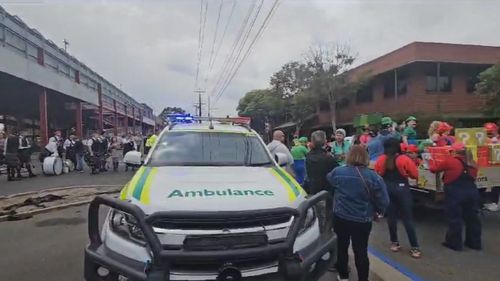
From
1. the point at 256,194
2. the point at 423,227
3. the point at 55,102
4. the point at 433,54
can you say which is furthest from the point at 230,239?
the point at 55,102

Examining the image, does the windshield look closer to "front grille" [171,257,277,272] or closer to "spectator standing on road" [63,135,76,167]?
"front grille" [171,257,277,272]

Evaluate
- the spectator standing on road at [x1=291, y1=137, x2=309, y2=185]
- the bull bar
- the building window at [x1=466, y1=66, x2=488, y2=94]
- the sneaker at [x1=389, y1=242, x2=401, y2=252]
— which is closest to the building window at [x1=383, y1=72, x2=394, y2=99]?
the building window at [x1=466, y1=66, x2=488, y2=94]

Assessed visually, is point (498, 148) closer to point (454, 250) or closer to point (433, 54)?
point (454, 250)

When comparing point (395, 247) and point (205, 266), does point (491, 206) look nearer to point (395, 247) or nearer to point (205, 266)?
point (395, 247)

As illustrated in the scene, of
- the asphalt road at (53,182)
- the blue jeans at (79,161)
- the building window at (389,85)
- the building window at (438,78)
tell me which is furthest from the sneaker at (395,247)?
the building window at (389,85)

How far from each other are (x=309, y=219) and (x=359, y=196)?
0.99 meters

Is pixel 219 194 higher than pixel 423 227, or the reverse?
pixel 219 194

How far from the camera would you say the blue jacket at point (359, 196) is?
15.0 feet

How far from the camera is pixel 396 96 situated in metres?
30.6

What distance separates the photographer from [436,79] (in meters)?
29.0

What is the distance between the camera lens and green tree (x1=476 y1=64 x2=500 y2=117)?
22773 mm

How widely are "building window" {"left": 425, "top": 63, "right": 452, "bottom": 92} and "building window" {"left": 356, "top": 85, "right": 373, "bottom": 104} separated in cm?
Result: 586

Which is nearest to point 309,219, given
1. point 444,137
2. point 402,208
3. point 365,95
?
point 402,208

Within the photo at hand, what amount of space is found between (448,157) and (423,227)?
6.01 ft
